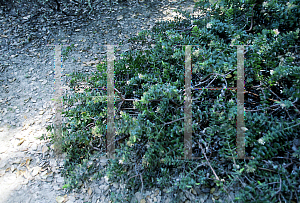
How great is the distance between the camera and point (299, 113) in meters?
1.16

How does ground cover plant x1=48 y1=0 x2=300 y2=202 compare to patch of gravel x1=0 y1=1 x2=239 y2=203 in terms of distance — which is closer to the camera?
ground cover plant x1=48 y1=0 x2=300 y2=202

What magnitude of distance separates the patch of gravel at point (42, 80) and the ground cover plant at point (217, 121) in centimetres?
15

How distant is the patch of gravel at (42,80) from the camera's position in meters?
1.53

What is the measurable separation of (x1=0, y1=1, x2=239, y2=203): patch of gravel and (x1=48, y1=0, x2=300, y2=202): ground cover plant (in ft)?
0.48

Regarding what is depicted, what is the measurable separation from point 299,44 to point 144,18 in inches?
94.2

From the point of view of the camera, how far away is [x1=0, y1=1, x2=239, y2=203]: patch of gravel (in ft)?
5.00

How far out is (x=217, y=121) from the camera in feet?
4.14

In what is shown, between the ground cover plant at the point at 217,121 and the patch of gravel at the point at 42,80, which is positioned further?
the patch of gravel at the point at 42,80

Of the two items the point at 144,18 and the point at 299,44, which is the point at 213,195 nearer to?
the point at 299,44

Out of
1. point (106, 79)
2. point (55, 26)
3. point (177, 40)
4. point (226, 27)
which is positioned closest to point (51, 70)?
point (55, 26)

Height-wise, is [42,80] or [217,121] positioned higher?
[42,80]

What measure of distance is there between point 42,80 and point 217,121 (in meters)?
2.11

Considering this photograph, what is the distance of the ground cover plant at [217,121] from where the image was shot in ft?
3.78

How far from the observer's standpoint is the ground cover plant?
3.78 ft
